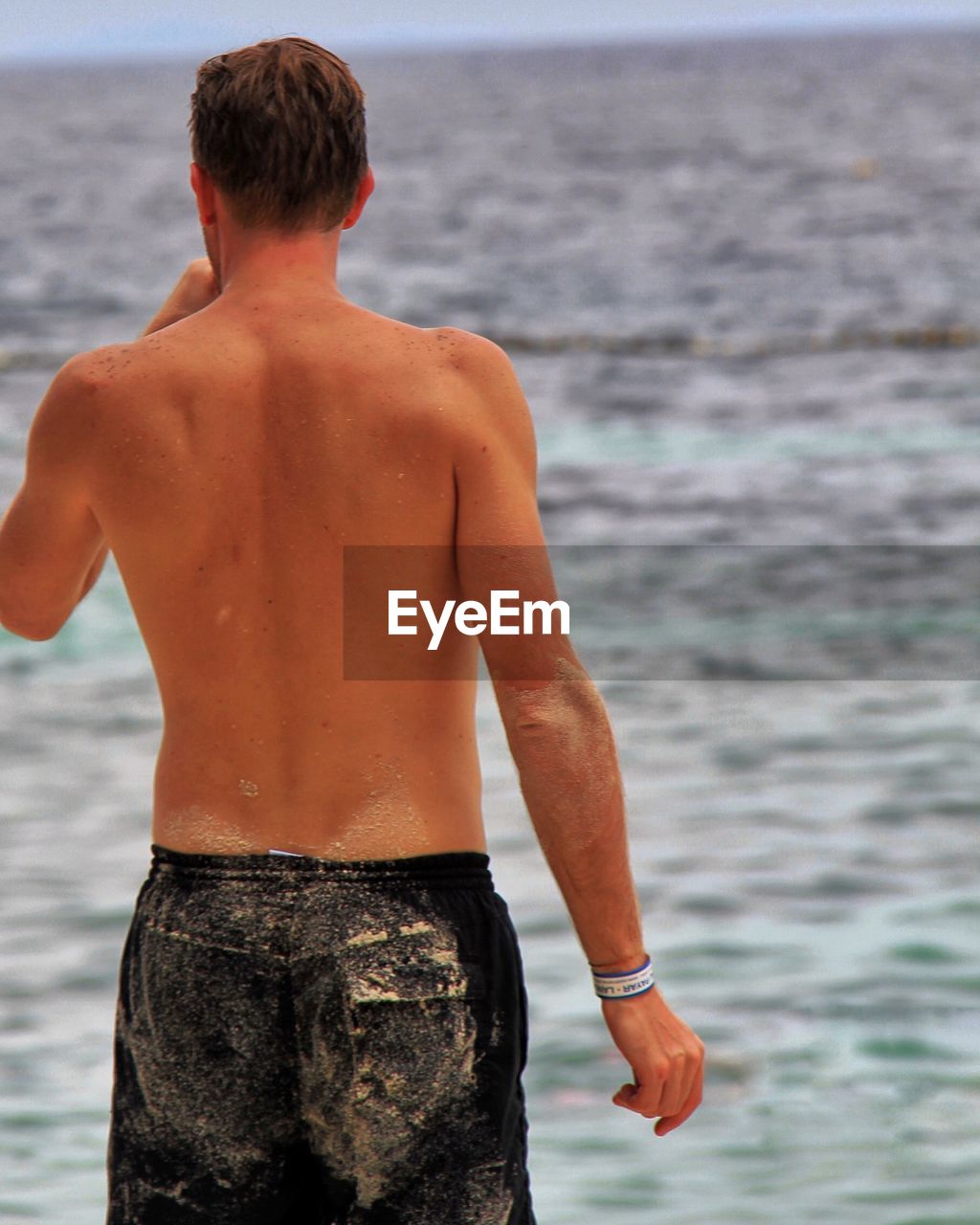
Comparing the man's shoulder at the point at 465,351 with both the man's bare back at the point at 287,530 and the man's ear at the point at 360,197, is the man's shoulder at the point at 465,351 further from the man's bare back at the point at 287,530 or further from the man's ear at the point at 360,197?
the man's ear at the point at 360,197

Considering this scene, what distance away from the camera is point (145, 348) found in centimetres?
230

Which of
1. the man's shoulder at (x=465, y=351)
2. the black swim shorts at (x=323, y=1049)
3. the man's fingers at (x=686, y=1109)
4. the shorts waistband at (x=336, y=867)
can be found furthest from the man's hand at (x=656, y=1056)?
the man's shoulder at (x=465, y=351)

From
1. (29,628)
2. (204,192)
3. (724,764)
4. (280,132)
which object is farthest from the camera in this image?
(724,764)

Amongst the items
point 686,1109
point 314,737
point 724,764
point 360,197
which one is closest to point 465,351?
point 360,197

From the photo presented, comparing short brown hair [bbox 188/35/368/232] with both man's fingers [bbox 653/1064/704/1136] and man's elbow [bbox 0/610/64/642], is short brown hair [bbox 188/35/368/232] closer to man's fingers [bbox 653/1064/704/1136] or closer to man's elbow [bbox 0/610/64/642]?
man's elbow [bbox 0/610/64/642]

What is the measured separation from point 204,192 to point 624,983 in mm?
1127

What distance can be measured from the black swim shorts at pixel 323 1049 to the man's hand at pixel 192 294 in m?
0.73

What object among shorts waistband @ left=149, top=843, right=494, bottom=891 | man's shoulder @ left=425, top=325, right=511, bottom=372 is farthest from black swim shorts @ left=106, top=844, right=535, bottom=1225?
man's shoulder @ left=425, top=325, right=511, bottom=372

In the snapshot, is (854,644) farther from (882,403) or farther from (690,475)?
(882,403)

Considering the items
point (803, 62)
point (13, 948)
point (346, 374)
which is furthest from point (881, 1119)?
point (803, 62)

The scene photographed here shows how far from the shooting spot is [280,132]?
7.25ft

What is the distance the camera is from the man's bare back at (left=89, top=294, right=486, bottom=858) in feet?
7.37

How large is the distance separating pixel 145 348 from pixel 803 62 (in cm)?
17990

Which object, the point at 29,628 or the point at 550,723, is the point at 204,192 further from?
the point at 550,723
